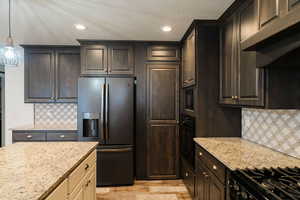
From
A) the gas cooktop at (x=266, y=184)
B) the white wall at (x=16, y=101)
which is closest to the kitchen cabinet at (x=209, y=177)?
the gas cooktop at (x=266, y=184)

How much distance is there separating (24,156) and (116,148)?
163 centimetres

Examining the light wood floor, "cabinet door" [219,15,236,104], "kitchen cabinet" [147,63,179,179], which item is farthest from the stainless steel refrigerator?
"cabinet door" [219,15,236,104]

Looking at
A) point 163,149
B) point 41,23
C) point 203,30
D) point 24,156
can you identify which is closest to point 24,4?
point 41,23

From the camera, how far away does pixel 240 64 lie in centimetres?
203

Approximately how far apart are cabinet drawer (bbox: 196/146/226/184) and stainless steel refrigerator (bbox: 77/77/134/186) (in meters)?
1.30

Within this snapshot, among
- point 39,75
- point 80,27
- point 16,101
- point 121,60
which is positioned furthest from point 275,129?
point 16,101

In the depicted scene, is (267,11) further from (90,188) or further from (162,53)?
(90,188)

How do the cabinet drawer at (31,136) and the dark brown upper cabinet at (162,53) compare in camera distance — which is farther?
the dark brown upper cabinet at (162,53)

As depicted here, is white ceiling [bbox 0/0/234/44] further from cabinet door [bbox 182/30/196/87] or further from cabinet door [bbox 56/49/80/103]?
cabinet door [bbox 56/49/80/103]

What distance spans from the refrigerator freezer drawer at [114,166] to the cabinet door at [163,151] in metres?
0.43

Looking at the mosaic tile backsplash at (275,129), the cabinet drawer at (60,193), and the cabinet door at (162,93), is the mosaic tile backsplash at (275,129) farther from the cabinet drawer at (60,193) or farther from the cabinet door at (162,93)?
the cabinet drawer at (60,193)

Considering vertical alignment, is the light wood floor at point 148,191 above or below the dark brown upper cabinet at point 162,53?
below

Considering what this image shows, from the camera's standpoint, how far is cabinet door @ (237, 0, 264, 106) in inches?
66.9

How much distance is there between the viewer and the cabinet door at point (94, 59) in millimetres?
3436
